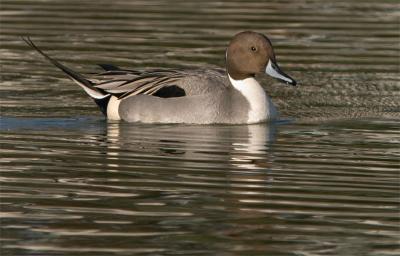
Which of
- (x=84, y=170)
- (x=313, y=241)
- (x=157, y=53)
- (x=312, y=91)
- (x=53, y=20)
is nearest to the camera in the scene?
(x=313, y=241)

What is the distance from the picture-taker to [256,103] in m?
12.9

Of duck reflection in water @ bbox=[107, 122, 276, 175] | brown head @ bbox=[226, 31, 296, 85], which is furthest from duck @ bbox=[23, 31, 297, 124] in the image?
duck reflection in water @ bbox=[107, 122, 276, 175]

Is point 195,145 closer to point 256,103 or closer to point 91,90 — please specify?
point 256,103

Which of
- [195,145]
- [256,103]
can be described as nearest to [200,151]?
[195,145]

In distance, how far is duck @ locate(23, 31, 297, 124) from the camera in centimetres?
1282

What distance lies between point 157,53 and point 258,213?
850cm

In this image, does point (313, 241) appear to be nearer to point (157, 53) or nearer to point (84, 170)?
point (84, 170)

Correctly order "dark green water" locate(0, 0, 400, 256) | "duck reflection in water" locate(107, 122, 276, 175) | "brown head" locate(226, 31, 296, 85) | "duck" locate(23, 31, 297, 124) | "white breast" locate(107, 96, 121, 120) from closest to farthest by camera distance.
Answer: "dark green water" locate(0, 0, 400, 256), "duck reflection in water" locate(107, 122, 276, 175), "duck" locate(23, 31, 297, 124), "white breast" locate(107, 96, 121, 120), "brown head" locate(226, 31, 296, 85)

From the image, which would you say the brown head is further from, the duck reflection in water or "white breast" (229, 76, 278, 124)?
the duck reflection in water

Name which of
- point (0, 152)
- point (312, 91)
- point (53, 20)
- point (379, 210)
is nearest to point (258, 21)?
point (53, 20)

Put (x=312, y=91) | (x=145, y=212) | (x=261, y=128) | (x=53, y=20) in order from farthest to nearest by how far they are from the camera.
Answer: (x=53, y=20), (x=312, y=91), (x=261, y=128), (x=145, y=212)

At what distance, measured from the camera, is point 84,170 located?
9836 millimetres

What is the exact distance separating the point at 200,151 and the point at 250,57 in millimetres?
2519

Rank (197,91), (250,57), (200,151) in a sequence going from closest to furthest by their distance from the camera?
1. (200,151)
2. (197,91)
3. (250,57)
